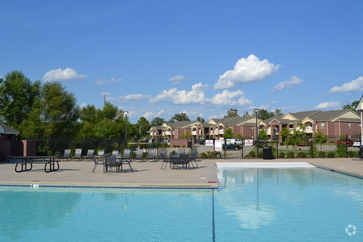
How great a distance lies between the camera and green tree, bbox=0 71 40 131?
3862 centimetres

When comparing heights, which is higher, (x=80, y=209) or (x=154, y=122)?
(x=154, y=122)

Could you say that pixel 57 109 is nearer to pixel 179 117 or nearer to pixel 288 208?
pixel 288 208

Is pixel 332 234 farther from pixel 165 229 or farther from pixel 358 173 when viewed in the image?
pixel 358 173

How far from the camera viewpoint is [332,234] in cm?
730

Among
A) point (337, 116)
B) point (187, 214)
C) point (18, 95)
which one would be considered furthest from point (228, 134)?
point (187, 214)

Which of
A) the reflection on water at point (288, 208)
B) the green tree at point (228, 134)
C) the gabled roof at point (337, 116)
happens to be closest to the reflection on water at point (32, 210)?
the reflection on water at point (288, 208)

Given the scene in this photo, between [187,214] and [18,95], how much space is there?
36.5m

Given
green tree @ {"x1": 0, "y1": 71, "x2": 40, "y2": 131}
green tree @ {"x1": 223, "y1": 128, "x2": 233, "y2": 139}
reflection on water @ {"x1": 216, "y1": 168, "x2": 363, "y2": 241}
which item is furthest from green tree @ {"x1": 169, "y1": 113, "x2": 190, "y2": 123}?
reflection on water @ {"x1": 216, "y1": 168, "x2": 363, "y2": 241}

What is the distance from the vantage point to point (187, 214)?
8.97 metres

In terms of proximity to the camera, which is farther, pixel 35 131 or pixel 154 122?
pixel 154 122

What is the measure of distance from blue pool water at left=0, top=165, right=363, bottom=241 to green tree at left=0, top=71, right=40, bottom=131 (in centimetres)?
2884

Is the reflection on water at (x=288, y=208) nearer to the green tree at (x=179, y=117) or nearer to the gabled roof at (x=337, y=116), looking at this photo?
the gabled roof at (x=337, y=116)

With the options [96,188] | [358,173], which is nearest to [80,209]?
[96,188]

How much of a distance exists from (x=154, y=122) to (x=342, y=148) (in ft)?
446
